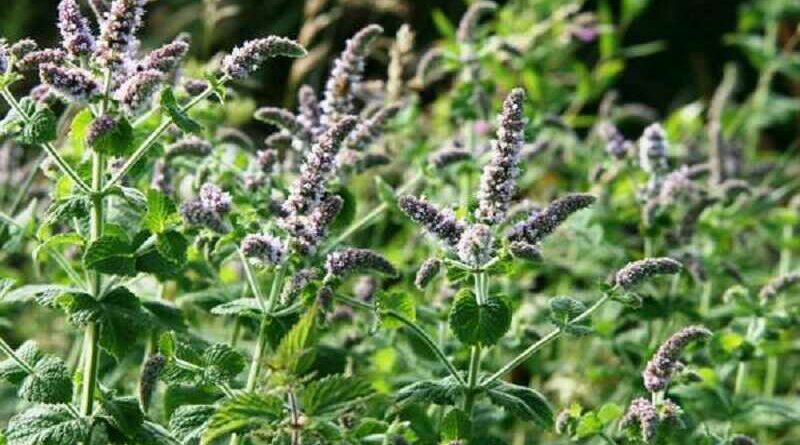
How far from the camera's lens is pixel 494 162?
8.34 feet

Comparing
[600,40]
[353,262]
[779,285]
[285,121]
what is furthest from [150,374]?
[600,40]

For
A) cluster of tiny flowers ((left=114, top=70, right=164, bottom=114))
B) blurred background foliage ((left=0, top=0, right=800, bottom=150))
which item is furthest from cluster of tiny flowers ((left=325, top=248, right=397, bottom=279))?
blurred background foliage ((left=0, top=0, right=800, bottom=150))

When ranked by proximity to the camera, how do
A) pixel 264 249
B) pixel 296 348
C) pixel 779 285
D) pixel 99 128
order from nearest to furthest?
pixel 296 348 → pixel 99 128 → pixel 264 249 → pixel 779 285

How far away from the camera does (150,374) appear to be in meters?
2.73

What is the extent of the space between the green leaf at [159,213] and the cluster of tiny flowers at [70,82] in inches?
9.3

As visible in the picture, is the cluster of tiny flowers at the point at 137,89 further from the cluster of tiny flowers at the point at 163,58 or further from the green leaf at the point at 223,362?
the green leaf at the point at 223,362

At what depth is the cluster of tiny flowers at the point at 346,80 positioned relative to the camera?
327 cm

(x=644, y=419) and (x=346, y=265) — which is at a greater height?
(x=346, y=265)

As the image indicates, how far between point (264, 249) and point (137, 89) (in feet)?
1.21

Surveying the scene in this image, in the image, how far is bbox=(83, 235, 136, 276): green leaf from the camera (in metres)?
2.66

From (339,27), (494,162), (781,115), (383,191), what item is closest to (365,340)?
(383,191)

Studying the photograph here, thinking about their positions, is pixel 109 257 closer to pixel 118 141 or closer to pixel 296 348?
pixel 118 141

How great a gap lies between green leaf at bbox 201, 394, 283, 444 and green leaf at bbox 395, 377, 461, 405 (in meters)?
0.39

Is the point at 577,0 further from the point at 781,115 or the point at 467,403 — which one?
the point at 467,403
